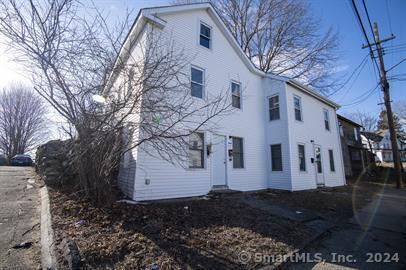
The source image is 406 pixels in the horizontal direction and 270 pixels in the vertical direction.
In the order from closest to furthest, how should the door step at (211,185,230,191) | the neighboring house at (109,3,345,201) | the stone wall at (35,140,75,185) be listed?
the stone wall at (35,140,75,185)
the neighboring house at (109,3,345,201)
the door step at (211,185,230,191)

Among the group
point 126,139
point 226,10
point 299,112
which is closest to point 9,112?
point 226,10

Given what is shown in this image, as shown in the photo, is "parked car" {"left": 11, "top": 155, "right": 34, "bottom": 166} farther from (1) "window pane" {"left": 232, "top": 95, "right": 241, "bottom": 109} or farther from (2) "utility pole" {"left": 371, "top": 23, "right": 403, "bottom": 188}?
(2) "utility pole" {"left": 371, "top": 23, "right": 403, "bottom": 188}

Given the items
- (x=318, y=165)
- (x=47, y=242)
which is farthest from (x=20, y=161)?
(x=318, y=165)

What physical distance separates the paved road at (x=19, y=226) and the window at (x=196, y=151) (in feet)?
15.6

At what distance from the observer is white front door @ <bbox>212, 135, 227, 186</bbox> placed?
9016 mm

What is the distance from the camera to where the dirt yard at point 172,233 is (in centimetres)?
335

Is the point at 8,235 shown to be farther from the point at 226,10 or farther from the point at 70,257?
the point at 226,10

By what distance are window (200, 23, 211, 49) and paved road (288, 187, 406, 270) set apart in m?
8.45

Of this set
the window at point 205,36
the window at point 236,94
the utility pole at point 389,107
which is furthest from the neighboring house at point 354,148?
the window at point 205,36

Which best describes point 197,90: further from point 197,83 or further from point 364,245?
point 364,245

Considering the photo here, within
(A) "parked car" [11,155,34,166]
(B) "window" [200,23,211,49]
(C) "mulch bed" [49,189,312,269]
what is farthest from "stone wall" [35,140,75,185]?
(A) "parked car" [11,155,34,166]

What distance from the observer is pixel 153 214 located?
528cm

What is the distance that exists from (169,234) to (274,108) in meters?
9.24

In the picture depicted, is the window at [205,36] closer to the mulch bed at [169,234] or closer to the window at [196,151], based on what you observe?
the window at [196,151]
